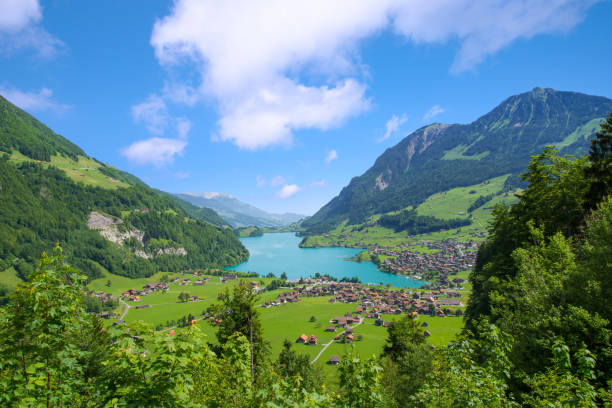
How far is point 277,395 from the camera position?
5.45 metres

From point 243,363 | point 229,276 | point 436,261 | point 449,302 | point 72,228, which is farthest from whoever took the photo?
point 72,228

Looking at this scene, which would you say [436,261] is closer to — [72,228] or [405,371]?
[405,371]

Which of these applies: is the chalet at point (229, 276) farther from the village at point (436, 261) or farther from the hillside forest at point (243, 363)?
the hillside forest at point (243, 363)

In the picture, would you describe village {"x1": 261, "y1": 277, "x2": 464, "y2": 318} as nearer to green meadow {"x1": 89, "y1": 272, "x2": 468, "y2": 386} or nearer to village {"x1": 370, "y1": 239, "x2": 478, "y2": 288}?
green meadow {"x1": 89, "y1": 272, "x2": 468, "y2": 386}

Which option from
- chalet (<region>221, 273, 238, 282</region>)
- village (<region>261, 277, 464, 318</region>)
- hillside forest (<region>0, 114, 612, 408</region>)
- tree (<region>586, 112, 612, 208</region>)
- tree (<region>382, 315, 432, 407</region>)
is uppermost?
tree (<region>586, 112, 612, 208</region>)

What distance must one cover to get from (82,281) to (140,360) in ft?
8.50

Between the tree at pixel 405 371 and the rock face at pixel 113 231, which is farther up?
the rock face at pixel 113 231

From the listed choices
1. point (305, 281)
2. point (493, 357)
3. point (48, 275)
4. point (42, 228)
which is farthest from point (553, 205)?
point (42, 228)

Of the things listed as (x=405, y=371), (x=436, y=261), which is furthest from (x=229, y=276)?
(x=405, y=371)

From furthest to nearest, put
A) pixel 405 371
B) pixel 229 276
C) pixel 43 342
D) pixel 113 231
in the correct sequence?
pixel 113 231 → pixel 229 276 → pixel 405 371 → pixel 43 342

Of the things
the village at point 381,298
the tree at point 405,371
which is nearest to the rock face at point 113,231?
the village at point 381,298

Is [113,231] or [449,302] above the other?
[113,231]

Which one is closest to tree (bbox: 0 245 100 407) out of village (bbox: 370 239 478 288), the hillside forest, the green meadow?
the hillside forest

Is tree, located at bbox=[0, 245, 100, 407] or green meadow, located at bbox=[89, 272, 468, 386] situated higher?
tree, located at bbox=[0, 245, 100, 407]
